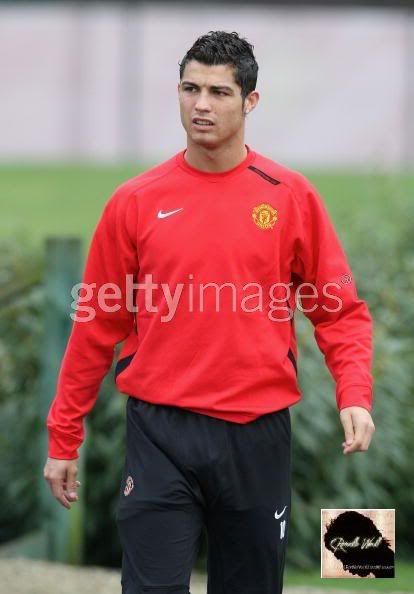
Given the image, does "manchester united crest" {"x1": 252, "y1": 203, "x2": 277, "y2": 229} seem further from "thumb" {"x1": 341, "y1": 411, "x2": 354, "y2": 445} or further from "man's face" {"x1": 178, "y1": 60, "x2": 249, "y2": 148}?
"thumb" {"x1": 341, "y1": 411, "x2": 354, "y2": 445}

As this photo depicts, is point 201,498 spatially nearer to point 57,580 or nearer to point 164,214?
point 164,214

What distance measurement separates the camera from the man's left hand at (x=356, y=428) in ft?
10.3

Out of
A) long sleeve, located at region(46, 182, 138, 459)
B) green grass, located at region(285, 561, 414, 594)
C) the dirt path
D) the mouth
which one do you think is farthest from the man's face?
green grass, located at region(285, 561, 414, 594)

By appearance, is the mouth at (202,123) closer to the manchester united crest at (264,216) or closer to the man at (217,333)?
the man at (217,333)

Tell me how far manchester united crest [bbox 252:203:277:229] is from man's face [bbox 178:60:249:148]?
19 centimetres

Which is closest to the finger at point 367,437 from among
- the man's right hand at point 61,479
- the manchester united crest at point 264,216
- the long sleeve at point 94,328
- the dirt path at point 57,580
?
the manchester united crest at point 264,216

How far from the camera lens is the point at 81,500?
6.07m

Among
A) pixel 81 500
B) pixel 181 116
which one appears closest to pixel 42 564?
pixel 81 500

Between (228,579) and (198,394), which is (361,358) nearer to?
(198,394)

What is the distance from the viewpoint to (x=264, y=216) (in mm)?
3326

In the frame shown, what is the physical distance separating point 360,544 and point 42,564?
9.28ft

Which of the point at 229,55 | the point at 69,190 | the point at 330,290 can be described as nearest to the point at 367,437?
the point at 330,290

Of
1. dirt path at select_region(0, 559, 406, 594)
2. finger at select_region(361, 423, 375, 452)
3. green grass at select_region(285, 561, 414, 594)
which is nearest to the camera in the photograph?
finger at select_region(361, 423, 375, 452)

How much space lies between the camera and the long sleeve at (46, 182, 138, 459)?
11.2 feet
